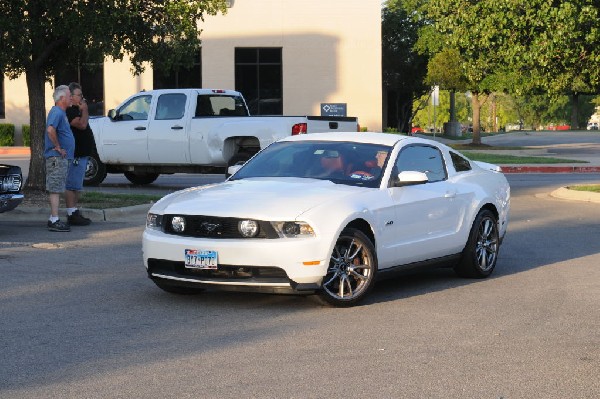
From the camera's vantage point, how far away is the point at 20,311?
30.6ft

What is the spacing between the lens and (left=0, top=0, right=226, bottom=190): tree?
57.7ft

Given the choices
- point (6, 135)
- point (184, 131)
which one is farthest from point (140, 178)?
point (6, 135)

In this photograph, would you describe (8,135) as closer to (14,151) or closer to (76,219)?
(14,151)

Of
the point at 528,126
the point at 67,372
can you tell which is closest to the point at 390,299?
the point at 67,372

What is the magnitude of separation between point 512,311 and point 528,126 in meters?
168

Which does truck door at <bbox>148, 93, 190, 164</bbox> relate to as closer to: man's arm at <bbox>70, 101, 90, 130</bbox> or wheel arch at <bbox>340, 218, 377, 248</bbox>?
man's arm at <bbox>70, 101, 90, 130</bbox>

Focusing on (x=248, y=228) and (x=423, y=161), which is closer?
(x=248, y=228)

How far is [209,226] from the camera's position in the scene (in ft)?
31.1

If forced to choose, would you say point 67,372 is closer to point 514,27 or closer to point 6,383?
point 6,383

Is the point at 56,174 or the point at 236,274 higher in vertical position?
the point at 56,174

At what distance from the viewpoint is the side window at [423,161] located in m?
10.9

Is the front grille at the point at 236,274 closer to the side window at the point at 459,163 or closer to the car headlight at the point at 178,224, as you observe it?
the car headlight at the point at 178,224

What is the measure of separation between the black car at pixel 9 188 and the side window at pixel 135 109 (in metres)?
8.40

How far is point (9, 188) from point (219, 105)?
8.83m
